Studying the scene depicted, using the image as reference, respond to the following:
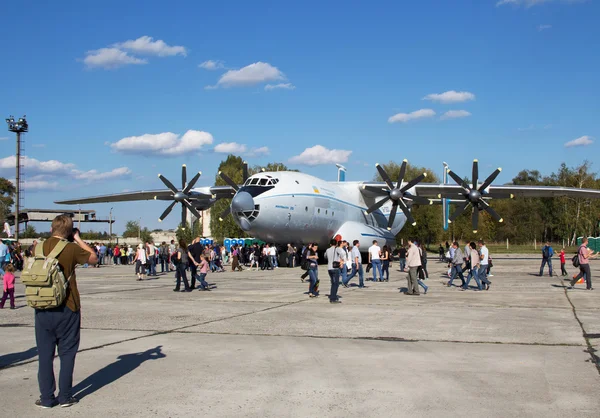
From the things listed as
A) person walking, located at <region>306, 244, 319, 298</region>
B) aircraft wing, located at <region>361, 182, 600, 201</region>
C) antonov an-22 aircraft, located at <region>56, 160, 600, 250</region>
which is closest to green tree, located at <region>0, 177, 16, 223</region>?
antonov an-22 aircraft, located at <region>56, 160, 600, 250</region>

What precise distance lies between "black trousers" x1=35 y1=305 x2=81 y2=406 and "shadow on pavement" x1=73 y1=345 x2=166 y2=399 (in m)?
0.32

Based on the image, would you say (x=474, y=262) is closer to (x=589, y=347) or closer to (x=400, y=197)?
(x=589, y=347)

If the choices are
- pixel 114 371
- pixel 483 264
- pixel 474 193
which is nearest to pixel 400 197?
pixel 474 193

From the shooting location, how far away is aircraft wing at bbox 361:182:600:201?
102 ft

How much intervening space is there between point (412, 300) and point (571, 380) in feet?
26.8

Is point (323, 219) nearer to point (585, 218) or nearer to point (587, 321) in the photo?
point (587, 321)

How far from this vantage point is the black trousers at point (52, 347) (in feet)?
17.4

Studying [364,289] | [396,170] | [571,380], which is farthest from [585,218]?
[571,380]

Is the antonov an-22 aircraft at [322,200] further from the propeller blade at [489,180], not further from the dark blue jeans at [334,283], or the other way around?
the dark blue jeans at [334,283]

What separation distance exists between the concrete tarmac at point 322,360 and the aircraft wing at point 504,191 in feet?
62.0

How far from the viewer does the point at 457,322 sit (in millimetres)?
10469

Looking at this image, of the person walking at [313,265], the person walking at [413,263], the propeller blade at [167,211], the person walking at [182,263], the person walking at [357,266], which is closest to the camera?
the person walking at [313,265]

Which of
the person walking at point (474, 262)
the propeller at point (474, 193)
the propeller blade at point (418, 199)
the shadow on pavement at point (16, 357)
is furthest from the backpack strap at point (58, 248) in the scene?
the propeller at point (474, 193)

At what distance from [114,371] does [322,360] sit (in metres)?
2.46
